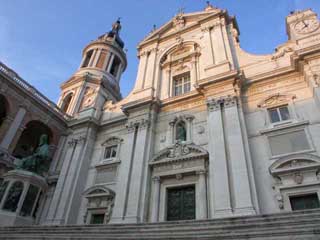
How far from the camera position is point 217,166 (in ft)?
34.1

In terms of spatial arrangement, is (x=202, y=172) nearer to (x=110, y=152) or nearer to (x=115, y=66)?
(x=110, y=152)

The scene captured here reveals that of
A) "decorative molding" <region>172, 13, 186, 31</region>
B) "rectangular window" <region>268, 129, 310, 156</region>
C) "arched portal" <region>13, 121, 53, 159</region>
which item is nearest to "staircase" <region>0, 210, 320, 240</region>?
"rectangular window" <region>268, 129, 310, 156</region>

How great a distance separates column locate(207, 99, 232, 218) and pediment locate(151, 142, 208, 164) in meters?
0.55

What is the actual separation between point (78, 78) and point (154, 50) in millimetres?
9409

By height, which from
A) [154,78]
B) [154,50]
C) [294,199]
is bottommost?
[294,199]

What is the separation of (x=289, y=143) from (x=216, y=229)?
642 centimetres

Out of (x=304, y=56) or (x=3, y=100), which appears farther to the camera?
(x=3, y=100)

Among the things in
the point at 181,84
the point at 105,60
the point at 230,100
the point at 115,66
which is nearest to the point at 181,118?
the point at 230,100

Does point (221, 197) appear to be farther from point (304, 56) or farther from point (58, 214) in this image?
point (58, 214)

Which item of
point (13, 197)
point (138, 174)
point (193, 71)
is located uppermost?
point (193, 71)

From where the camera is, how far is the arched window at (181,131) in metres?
12.8

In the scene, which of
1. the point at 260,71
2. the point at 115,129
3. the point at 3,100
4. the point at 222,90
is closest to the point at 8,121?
the point at 3,100

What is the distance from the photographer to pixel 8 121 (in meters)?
15.0

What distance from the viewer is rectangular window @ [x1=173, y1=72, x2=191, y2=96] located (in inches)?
611
